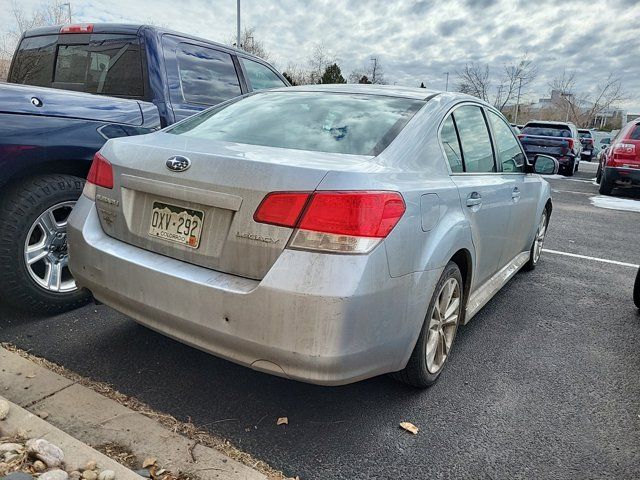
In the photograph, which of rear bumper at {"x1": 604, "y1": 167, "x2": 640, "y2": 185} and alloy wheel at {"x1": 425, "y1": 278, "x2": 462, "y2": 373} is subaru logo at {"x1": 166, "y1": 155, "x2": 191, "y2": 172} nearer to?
alloy wheel at {"x1": 425, "y1": 278, "x2": 462, "y2": 373}

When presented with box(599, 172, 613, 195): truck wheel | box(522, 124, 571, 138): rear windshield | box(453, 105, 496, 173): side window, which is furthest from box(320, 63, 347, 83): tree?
box(453, 105, 496, 173): side window

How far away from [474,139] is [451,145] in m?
0.50

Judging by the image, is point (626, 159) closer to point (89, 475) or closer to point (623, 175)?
point (623, 175)

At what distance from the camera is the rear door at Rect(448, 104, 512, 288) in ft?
9.12

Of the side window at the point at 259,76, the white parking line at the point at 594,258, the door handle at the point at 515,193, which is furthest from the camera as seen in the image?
the white parking line at the point at 594,258

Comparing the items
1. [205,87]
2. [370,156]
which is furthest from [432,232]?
[205,87]

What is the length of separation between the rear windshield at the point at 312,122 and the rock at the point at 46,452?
1.51m

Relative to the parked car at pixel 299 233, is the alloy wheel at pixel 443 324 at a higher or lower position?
lower

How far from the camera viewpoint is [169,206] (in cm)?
219

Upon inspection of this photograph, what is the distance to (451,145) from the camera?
9.19ft

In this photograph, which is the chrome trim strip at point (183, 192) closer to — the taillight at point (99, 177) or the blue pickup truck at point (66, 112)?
the taillight at point (99, 177)

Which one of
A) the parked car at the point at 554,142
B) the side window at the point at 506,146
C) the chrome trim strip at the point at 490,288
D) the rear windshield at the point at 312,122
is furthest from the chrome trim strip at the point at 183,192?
the parked car at the point at 554,142

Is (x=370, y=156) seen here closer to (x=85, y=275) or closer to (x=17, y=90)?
(x=85, y=275)

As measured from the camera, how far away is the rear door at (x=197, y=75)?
398 centimetres
